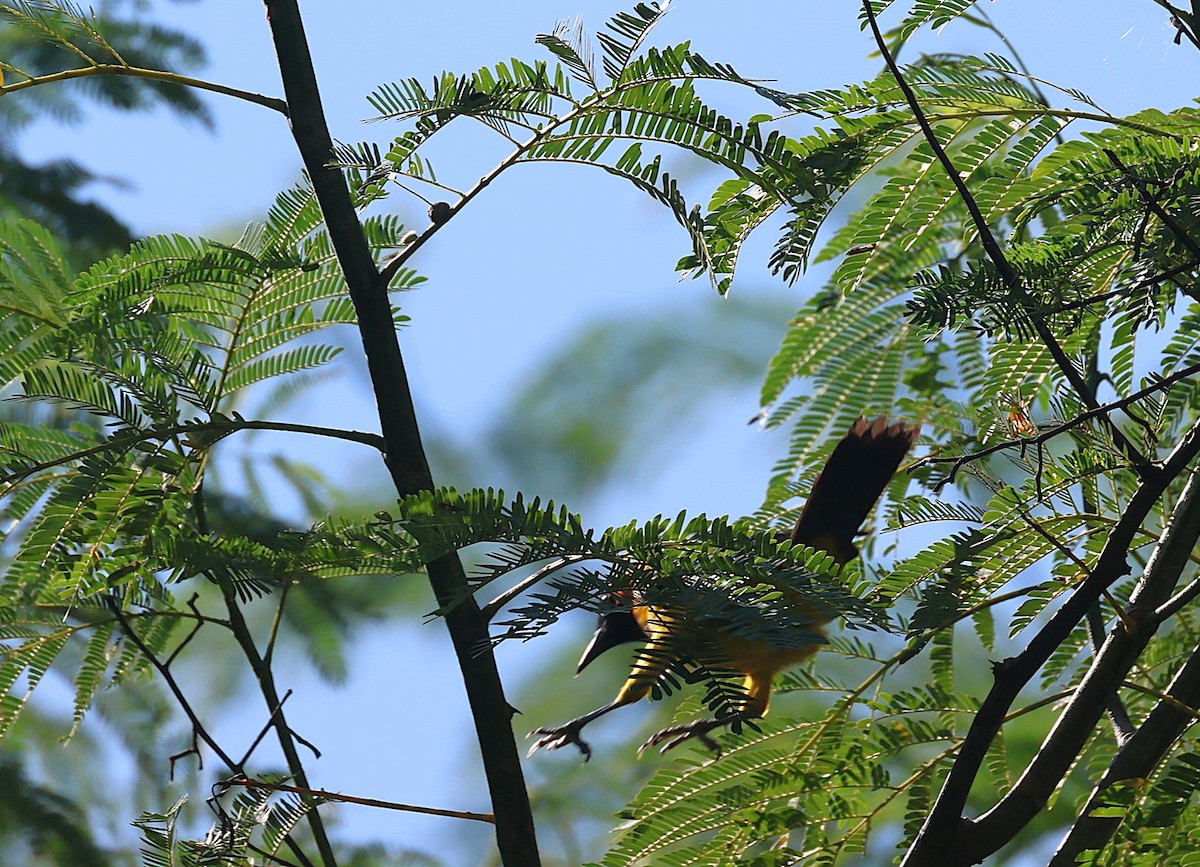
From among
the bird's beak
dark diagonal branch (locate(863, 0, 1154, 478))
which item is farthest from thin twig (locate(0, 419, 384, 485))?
the bird's beak

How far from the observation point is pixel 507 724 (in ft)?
2.68

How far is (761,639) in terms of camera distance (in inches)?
26.5

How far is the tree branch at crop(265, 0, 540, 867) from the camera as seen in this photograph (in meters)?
0.80

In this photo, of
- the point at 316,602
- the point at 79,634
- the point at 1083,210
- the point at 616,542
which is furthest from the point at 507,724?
the point at 316,602

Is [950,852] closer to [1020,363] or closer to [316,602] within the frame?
[1020,363]

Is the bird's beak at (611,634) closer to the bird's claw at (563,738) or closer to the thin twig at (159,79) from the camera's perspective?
the bird's claw at (563,738)

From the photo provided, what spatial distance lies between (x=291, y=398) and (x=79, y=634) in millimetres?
701

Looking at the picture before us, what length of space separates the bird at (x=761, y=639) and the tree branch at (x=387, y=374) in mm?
114

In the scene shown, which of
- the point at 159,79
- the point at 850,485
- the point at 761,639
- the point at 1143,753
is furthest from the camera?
the point at 850,485

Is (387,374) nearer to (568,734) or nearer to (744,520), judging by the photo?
Answer: (744,520)

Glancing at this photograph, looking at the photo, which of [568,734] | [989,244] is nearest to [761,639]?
[989,244]

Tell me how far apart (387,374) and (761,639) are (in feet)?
1.09

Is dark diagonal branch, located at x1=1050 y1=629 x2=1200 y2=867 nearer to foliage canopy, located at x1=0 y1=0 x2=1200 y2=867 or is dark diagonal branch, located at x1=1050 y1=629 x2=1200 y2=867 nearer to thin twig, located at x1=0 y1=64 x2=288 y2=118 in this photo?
foliage canopy, located at x1=0 y1=0 x2=1200 y2=867

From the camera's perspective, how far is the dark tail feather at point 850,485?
1179 mm
